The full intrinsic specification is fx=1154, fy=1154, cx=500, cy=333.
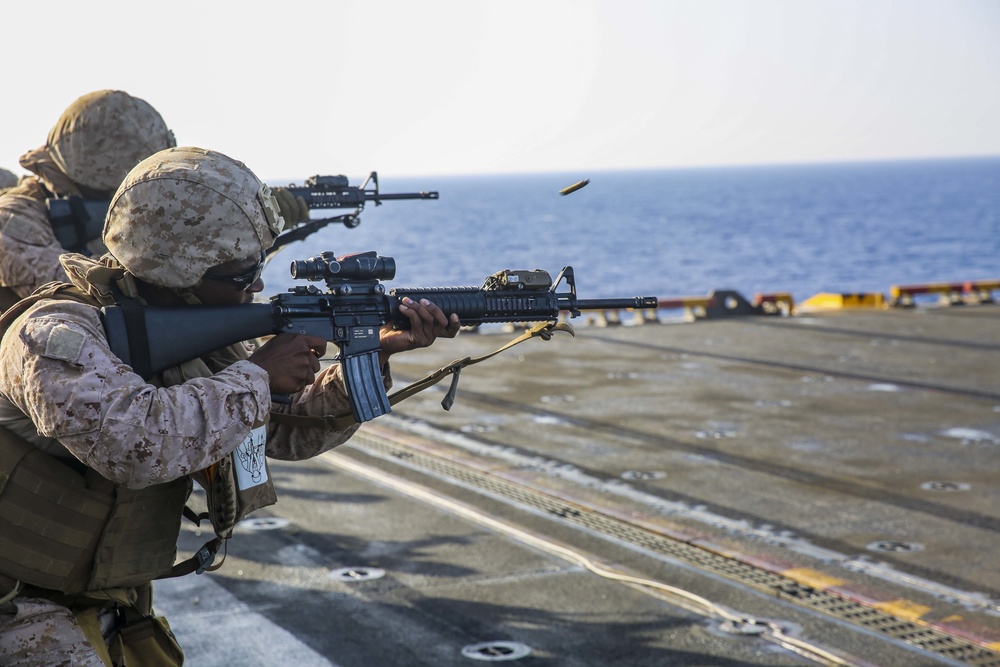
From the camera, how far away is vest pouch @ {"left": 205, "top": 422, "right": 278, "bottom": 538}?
3145 mm

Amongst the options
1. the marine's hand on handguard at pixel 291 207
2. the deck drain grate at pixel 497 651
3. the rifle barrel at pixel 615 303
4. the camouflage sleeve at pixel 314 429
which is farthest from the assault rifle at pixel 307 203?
the deck drain grate at pixel 497 651

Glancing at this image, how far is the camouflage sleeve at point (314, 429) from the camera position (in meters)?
3.50

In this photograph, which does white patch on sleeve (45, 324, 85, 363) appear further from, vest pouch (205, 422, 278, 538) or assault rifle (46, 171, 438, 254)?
assault rifle (46, 171, 438, 254)

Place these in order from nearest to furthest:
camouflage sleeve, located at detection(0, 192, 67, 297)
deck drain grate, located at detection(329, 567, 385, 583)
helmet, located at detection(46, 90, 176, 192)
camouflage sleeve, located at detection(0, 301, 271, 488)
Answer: camouflage sleeve, located at detection(0, 301, 271, 488) < camouflage sleeve, located at detection(0, 192, 67, 297) < helmet, located at detection(46, 90, 176, 192) < deck drain grate, located at detection(329, 567, 385, 583)

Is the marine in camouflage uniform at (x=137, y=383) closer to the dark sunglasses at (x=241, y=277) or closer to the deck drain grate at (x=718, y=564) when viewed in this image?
the dark sunglasses at (x=241, y=277)

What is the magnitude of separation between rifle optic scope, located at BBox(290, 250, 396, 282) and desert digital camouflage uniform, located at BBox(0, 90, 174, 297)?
206 cm

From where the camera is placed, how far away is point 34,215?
509cm

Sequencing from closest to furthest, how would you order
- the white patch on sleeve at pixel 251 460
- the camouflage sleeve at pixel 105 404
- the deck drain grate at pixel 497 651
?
the camouflage sleeve at pixel 105 404 → the white patch on sleeve at pixel 251 460 → the deck drain grate at pixel 497 651

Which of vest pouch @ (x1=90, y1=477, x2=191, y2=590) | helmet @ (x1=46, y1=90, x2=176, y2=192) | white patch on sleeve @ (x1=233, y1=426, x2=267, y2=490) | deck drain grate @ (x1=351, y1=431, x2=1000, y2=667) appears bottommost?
deck drain grate @ (x1=351, y1=431, x2=1000, y2=667)

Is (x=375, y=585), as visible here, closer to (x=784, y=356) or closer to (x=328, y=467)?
(x=328, y=467)

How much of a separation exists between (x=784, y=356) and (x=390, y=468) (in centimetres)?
694

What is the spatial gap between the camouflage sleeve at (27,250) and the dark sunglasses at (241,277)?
208 centimetres

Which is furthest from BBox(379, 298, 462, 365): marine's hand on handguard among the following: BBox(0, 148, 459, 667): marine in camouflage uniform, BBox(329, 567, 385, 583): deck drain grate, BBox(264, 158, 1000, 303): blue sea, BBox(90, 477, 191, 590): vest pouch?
BBox(264, 158, 1000, 303): blue sea

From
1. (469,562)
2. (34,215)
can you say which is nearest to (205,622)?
(469,562)
